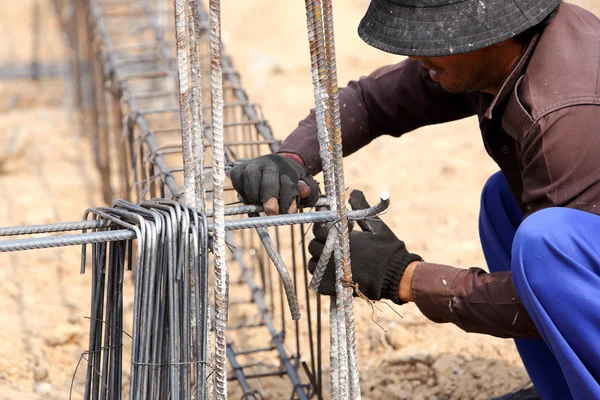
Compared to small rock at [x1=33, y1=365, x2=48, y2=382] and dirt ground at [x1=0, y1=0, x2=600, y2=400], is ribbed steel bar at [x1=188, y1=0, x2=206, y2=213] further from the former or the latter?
small rock at [x1=33, y1=365, x2=48, y2=382]

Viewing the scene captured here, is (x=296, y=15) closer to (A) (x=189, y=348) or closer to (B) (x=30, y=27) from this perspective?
(B) (x=30, y=27)

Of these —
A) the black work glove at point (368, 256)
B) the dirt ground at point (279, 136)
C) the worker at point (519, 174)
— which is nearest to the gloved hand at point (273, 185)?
the worker at point (519, 174)

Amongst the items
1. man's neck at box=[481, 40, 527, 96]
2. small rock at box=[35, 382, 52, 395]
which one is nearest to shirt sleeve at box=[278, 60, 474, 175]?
man's neck at box=[481, 40, 527, 96]

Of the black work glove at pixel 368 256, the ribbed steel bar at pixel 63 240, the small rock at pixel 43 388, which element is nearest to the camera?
the ribbed steel bar at pixel 63 240

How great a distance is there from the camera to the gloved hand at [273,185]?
95.3 inches

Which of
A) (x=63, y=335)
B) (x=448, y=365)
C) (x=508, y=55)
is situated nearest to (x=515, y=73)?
(x=508, y=55)

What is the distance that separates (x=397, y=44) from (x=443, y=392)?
1737mm

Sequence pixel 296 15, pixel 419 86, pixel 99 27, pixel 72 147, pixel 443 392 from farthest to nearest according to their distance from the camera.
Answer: pixel 296 15 < pixel 72 147 < pixel 99 27 < pixel 443 392 < pixel 419 86

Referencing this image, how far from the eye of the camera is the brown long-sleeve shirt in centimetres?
221

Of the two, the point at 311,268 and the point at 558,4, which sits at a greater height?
the point at 558,4

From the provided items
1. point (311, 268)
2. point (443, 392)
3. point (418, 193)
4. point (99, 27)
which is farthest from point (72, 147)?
point (311, 268)

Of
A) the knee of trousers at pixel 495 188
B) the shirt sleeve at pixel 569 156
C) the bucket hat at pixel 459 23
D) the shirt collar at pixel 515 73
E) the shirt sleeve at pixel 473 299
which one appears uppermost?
the bucket hat at pixel 459 23

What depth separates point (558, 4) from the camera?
2334 millimetres

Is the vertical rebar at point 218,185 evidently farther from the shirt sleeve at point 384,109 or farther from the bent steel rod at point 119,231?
the shirt sleeve at point 384,109
